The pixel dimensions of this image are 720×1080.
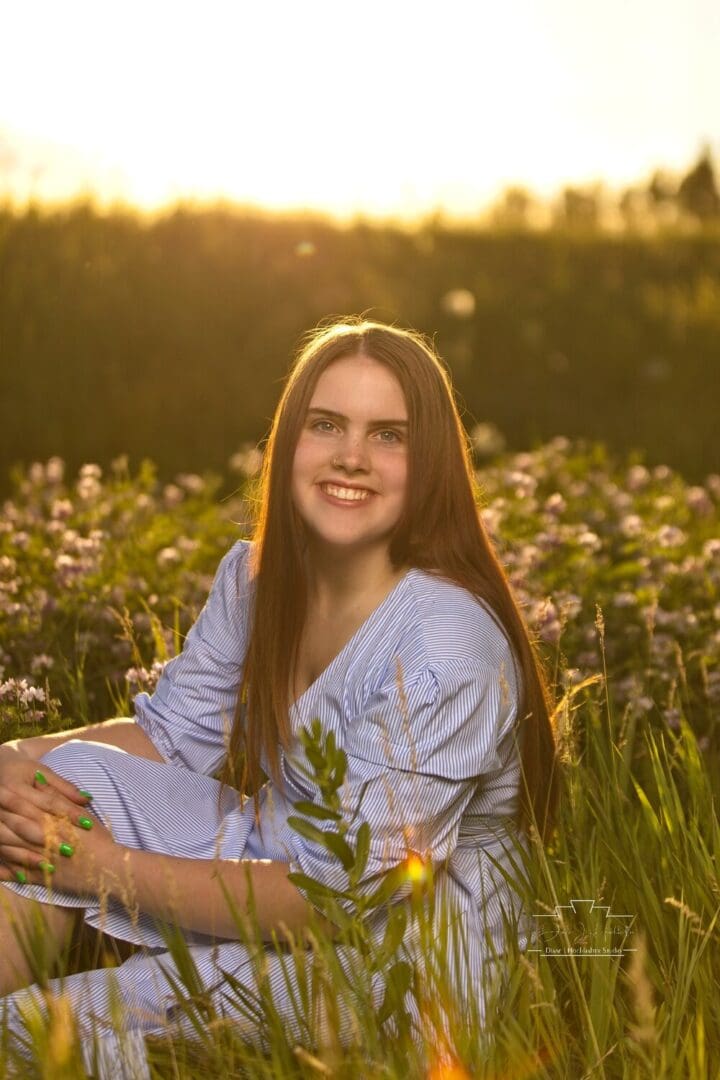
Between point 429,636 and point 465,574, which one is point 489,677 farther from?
point 465,574

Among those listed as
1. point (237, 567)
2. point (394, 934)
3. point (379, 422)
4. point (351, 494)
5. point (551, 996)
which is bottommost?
point (551, 996)

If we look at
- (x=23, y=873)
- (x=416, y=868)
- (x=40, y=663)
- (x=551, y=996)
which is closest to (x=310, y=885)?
(x=416, y=868)

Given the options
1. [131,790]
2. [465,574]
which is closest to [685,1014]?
[465,574]

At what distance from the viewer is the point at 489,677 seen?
2646 millimetres

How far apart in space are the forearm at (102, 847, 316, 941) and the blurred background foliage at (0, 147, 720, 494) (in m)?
6.09

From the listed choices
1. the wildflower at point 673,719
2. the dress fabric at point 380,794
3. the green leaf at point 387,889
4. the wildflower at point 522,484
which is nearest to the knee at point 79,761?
the dress fabric at point 380,794

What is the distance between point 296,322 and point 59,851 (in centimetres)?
909

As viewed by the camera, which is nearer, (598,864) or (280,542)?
(598,864)

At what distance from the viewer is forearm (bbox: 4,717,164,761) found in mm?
3123

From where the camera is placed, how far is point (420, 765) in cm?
254

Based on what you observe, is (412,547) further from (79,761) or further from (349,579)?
(79,761)

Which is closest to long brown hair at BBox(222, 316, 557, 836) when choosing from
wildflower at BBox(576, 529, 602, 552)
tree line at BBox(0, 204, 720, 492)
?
wildflower at BBox(576, 529, 602, 552)

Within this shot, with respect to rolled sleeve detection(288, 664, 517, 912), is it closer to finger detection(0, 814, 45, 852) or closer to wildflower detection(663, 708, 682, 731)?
finger detection(0, 814, 45, 852)

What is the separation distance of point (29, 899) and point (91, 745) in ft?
1.16
